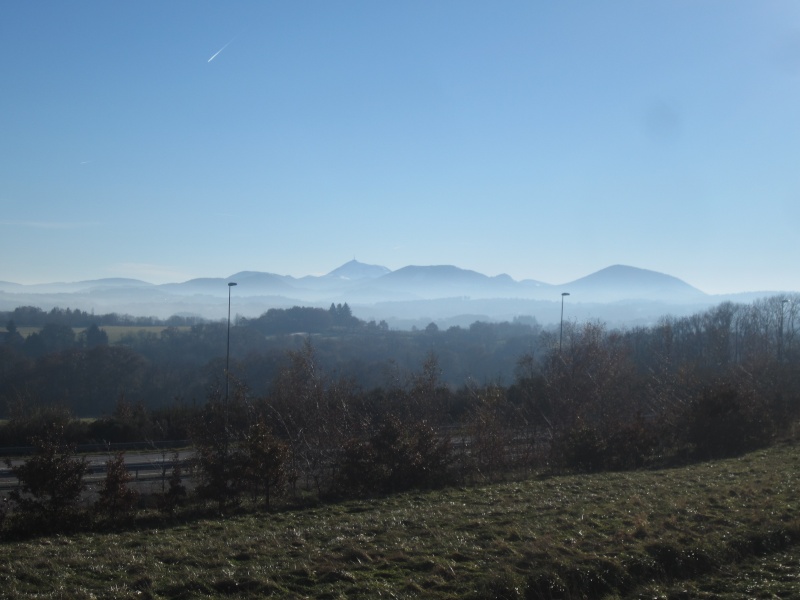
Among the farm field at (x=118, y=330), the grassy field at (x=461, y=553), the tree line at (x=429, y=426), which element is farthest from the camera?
the farm field at (x=118, y=330)

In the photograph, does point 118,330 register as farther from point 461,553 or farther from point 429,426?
point 461,553

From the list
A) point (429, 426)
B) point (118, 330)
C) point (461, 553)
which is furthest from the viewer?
point (118, 330)

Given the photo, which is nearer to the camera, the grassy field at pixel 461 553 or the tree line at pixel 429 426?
the grassy field at pixel 461 553

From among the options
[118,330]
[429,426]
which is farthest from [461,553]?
[118,330]

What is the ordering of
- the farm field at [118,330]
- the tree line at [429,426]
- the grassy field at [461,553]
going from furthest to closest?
the farm field at [118,330] < the tree line at [429,426] < the grassy field at [461,553]

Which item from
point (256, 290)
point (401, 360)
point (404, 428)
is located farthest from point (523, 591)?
point (256, 290)

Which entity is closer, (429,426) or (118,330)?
(429,426)

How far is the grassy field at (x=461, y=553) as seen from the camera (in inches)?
276

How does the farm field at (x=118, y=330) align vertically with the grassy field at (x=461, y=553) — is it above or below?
above

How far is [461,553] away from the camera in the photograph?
8.15 meters

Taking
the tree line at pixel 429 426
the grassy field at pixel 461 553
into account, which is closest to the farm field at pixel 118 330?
the tree line at pixel 429 426

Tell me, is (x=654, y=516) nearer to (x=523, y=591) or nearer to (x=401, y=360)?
(x=523, y=591)

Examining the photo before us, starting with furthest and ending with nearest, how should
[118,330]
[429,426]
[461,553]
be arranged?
1. [118,330]
2. [429,426]
3. [461,553]

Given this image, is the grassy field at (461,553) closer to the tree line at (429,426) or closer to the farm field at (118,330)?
the tree line at (429,426)
